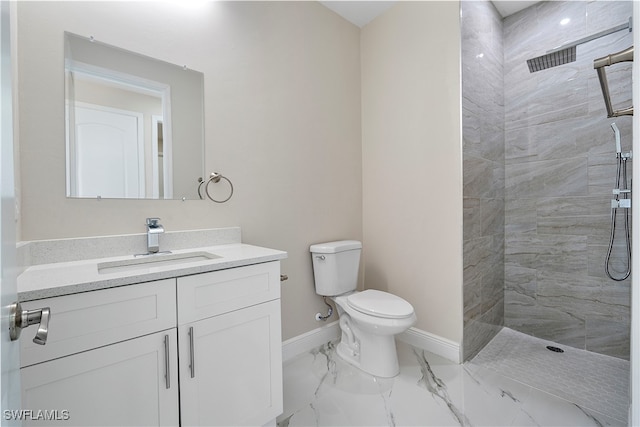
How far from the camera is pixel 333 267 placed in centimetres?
206

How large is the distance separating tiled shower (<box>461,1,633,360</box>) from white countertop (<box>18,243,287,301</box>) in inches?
61.4

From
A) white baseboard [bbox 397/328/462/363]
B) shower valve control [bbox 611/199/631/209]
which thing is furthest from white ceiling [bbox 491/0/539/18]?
white baseboard [bbox 397/328/462/363]

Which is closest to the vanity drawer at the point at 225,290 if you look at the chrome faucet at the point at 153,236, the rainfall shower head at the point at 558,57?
the chrome faucet at the point at 153,236

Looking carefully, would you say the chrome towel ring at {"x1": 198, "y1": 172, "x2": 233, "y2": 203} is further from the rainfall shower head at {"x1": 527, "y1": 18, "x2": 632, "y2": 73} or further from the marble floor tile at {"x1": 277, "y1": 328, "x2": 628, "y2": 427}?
the rainfall shower head at {"x1": 527, "y1": 18, "x2": 632, "y2": 73}

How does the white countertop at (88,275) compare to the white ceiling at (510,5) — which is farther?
the white ceiling at (510,5)

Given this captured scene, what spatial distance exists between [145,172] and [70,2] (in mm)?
768

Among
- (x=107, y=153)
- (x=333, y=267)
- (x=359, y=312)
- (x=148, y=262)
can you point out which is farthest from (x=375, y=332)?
(x=107, y=153)

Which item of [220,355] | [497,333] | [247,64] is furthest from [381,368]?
[247,64]

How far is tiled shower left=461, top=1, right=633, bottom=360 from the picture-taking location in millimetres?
1979

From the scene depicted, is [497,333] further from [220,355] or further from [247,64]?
[247,64]

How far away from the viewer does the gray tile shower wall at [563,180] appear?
1.99m

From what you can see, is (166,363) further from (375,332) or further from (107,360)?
(375,332)

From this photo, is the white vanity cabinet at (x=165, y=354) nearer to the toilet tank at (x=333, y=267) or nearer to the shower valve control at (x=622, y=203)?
the toilet tank at (x=333, y=267)

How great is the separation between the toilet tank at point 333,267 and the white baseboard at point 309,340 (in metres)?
0.33
